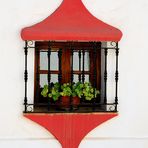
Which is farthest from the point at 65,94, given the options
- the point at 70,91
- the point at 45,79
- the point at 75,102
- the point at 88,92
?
the point at 45,79

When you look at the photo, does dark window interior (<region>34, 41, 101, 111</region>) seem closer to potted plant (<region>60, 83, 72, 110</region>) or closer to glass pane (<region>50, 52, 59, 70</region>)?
glass pane (<region>50, 52, 59, 70</region>)

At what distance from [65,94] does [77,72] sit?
0.44m

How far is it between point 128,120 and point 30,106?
4.17 ft

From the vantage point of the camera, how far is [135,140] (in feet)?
19.0

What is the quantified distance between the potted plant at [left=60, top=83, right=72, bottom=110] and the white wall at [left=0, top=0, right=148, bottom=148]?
40 centimetres

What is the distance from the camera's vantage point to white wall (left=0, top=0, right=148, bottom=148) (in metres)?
5.49

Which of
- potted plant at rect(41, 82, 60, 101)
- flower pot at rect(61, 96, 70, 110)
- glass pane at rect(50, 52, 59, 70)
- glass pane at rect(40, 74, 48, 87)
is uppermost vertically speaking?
glass pane at rect(50, 52, 59, 70)

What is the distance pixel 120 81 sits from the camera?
18.8ft

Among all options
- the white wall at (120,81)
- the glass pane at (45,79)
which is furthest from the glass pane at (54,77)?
the white wall at (120,81)

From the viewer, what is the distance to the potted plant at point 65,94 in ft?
18.2

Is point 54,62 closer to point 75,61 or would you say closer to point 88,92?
point 75,61

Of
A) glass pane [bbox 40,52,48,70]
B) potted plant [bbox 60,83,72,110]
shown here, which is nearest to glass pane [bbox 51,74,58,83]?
glass pane [bbox 40,52,48,70]

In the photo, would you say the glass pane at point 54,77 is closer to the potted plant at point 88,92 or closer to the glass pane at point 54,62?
the glass pane at point 54,62

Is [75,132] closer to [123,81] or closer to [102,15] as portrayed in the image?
[123,81]
